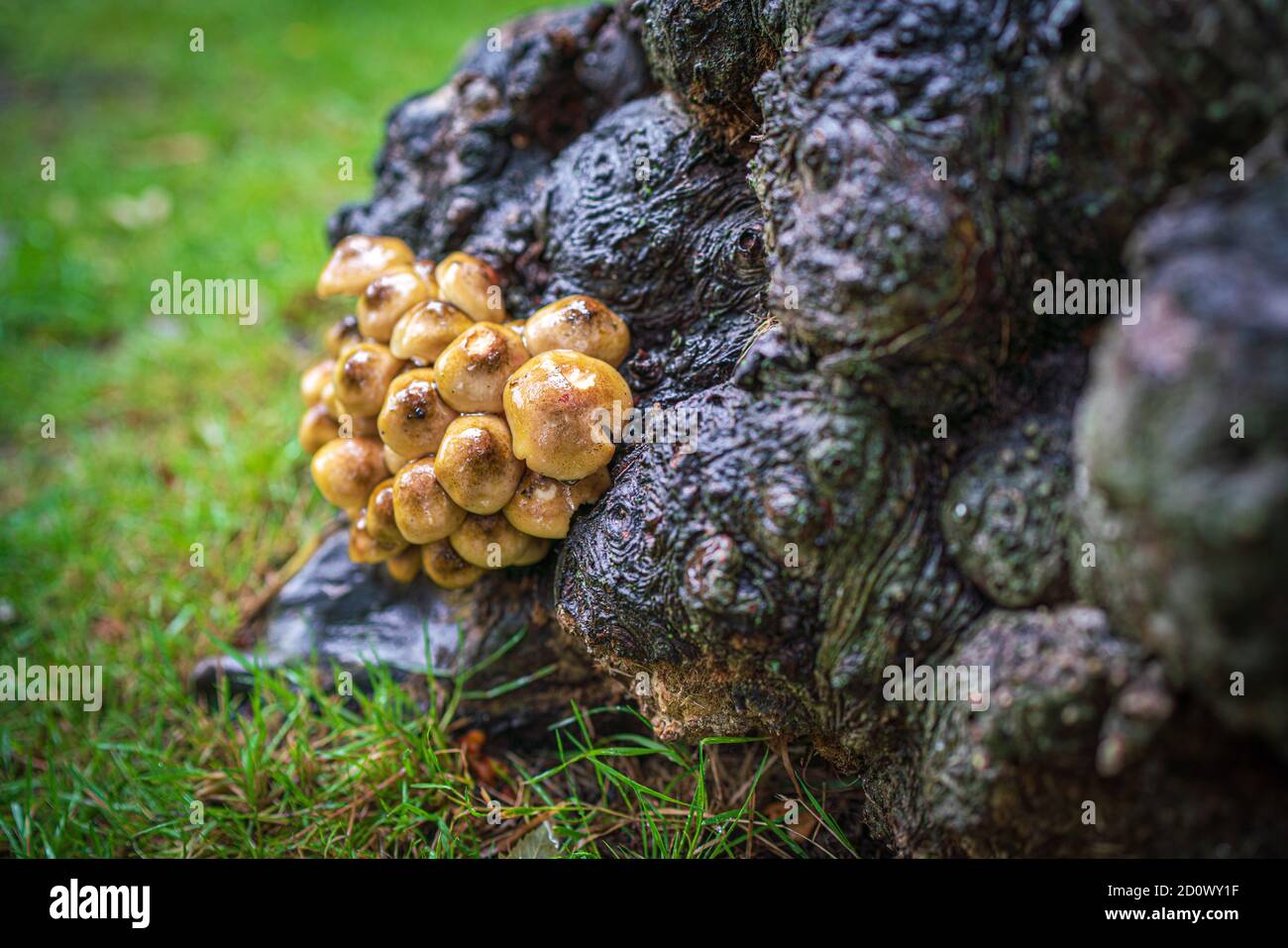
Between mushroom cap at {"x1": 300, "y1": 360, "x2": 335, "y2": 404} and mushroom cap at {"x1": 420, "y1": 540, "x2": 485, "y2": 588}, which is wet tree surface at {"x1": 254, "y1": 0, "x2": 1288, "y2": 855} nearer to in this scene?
mushroom cap at {"x1": 420, "y1": 540, "x2": 485, "y2": 588}

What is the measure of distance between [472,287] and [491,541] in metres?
0.88

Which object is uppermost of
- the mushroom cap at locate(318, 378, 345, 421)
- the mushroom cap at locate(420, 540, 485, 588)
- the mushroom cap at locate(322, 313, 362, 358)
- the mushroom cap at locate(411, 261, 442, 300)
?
the mushroom cap at locate(411, 261, 442, 300)

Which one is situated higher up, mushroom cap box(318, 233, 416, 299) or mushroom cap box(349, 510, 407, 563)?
mushroom cap box(318, 233, 416, 299)

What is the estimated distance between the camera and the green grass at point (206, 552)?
2791 mm

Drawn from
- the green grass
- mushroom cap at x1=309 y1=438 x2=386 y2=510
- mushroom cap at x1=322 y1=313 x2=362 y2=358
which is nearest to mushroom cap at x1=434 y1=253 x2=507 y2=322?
mushroom cap at x1=322 y1=313 x2=362 y2=358

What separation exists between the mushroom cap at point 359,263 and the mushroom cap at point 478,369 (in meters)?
0.72

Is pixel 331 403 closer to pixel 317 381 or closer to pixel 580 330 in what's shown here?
pixel 317 381

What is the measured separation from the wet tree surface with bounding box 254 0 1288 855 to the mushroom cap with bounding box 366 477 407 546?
633 mm

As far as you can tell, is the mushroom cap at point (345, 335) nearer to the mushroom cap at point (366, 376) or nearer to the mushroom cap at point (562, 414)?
the mushroom cap at point (366, 376)

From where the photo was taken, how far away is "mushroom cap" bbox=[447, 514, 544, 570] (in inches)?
107

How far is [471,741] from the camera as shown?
301 centimetres

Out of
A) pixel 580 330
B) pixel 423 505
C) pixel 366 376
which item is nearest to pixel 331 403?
pixel 366 376

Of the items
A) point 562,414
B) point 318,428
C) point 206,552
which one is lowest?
point 206,552

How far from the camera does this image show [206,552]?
3.96m
